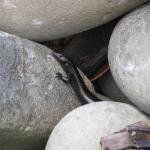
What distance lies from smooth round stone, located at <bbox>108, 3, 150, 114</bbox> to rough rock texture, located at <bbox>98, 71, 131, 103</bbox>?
30cm

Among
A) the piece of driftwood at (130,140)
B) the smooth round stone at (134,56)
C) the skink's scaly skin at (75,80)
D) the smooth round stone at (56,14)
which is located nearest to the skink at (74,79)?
the skink's scaly skin at (75,80)

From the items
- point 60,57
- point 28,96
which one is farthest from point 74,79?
point 28,96

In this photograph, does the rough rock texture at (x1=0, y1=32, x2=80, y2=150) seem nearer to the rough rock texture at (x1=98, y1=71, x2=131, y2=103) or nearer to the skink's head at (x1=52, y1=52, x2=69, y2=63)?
the skink's head at (x1=52, y1=52, x2=69, y2=63)

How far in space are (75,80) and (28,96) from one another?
34cm

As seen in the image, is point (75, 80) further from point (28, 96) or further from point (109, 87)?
point (28, 96)

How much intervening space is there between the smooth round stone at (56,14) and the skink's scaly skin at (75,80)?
0.43ft

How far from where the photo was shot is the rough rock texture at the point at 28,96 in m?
1.51

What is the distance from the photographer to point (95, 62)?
1.89 metres

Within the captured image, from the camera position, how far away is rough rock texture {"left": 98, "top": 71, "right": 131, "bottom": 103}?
6.04 ft

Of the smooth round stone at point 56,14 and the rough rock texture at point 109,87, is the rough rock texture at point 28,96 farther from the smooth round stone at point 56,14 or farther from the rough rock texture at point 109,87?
the rough rock texture at point 109,87

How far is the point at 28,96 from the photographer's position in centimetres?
157

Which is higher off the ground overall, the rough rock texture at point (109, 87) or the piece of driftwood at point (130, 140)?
the piece of driftwood at point (130, 140)

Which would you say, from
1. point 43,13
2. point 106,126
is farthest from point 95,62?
point 106,126

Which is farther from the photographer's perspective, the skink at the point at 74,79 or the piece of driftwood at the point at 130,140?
the skink at the point at 74,79
